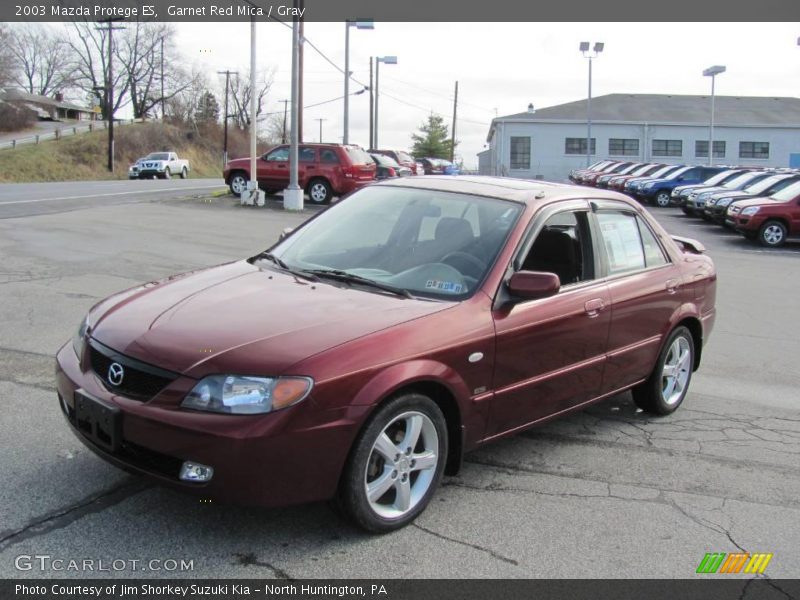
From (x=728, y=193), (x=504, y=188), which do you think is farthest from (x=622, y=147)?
(x=504, y=188)

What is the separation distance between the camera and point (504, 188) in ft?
16.2

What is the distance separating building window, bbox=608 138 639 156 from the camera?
2279 inches

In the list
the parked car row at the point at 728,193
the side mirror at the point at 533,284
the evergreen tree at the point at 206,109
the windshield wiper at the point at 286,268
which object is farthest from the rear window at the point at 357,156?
the evergreen tree at the point at 206,109

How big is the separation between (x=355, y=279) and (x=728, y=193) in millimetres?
21278

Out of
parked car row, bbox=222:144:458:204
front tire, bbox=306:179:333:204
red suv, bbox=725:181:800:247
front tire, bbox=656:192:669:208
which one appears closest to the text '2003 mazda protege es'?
red suv, bbox=725:181:800:247

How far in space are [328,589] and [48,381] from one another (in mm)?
3326

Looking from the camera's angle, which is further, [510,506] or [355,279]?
[355,279]

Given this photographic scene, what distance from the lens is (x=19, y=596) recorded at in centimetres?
296

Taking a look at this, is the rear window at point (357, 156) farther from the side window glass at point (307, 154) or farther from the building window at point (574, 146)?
the building window at point (574, 146)

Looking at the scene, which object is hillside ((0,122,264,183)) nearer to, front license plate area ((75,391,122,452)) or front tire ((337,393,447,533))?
front license plate area ((75,391,122,452))

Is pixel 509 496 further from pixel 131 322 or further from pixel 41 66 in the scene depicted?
pixel 41 66

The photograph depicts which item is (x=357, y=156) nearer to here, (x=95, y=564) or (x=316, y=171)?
(x=316, y=171)

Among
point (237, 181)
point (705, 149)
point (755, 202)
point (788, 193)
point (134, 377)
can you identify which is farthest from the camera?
point (705, 149)

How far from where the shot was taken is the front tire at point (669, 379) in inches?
218
